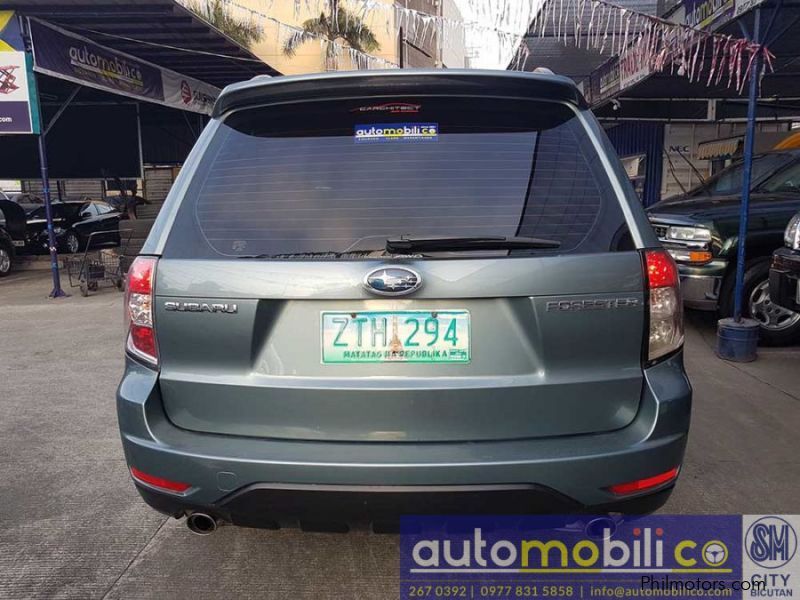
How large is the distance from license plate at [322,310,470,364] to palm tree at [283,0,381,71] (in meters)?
24.8

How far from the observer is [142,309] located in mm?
2078

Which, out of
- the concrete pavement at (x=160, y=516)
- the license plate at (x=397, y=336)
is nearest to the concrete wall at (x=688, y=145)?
the concrete pavement at (x=160, y=516)

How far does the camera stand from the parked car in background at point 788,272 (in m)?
4.54

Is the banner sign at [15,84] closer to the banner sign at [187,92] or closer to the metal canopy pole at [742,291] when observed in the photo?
the banner sign at [187,92]

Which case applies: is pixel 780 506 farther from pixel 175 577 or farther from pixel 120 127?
pixel 120 127

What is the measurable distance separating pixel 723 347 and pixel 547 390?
13.9 ft

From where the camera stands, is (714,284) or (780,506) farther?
(714,284)

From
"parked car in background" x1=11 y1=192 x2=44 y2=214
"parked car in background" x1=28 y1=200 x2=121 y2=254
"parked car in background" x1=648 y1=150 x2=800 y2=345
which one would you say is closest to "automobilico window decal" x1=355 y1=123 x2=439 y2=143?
"parked car in background" x1=648 y1=150 x2=800 y2=345

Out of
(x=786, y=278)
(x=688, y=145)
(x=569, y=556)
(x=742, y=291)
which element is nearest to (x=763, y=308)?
(x=742, y=291)

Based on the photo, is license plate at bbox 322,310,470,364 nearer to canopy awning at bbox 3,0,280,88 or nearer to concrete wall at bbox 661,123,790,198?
canopy awning at bbox 3,0,280,88

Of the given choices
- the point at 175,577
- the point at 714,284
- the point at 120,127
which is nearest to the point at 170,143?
the point at 120,127

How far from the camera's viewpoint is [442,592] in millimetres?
2465

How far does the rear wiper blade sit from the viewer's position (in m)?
1.97

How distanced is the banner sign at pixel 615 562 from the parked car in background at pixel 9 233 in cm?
1218
